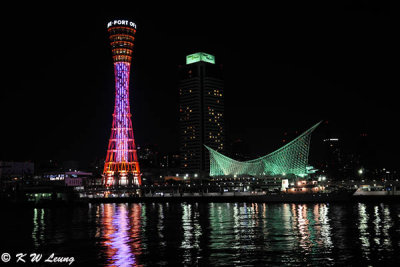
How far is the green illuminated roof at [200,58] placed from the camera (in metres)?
179

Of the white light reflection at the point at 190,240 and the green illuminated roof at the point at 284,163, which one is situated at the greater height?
the green illuminated roof at the point at 284,163

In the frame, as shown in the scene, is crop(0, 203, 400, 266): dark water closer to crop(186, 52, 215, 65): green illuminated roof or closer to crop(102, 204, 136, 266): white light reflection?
crop(102, 204, 136, 266): white light reflection

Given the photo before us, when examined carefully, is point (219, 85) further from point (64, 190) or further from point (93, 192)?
point (64, 190)

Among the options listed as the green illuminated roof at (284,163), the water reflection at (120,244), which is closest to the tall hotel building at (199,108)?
the green illuminated roof at (284,163)

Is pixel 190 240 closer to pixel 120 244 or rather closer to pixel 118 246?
pixel 120 244

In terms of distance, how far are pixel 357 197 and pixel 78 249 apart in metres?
64.7

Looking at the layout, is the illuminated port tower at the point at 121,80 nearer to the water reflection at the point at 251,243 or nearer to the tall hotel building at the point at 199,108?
A: the water reflection at the point at 251,243

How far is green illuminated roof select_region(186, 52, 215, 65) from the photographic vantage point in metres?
179

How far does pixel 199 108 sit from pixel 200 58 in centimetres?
1959

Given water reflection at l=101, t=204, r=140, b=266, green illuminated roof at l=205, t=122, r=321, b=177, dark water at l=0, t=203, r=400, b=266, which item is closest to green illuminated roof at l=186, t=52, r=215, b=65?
green illuminated roof at l=205, t=122, r=321, b=177

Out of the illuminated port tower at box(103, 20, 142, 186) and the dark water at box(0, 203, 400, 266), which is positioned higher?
the illuminated port tower at box(103, 20, 142, 186)

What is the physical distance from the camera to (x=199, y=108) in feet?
591

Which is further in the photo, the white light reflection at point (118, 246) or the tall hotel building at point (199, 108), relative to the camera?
the tall hotel building at point (199, 108)

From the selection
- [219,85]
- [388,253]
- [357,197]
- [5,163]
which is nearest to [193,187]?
[357,197]
